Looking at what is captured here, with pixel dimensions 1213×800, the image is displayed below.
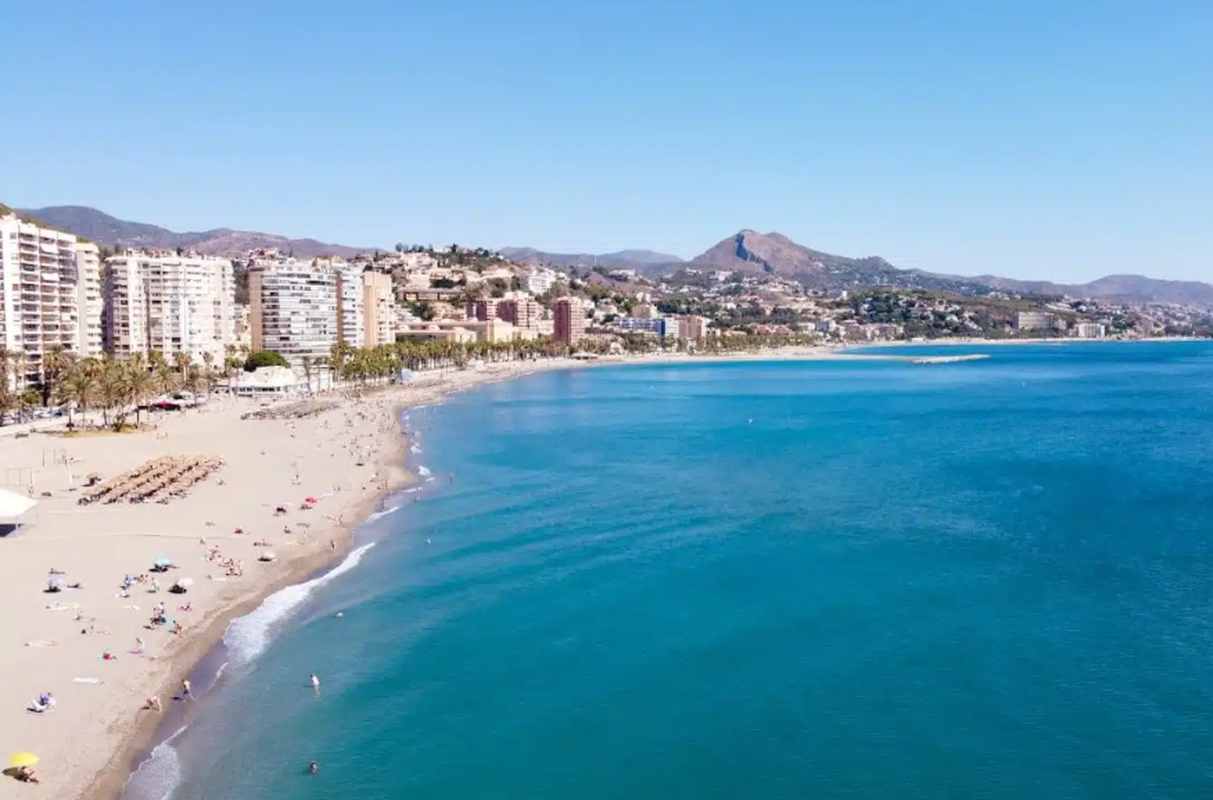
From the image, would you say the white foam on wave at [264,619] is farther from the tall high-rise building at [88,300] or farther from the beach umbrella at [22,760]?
the tall high-rise building at [88,300]

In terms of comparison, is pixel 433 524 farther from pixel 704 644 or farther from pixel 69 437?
pixel 69 437

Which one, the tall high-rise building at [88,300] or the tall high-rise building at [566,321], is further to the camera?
the tall high-rise building at [566,321]

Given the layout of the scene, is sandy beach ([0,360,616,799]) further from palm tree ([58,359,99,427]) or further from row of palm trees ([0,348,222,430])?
palm tree ([58,359,99,427])

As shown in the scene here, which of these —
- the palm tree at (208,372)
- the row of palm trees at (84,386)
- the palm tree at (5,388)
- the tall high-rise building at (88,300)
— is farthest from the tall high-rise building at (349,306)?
the palm tree at (5,388)

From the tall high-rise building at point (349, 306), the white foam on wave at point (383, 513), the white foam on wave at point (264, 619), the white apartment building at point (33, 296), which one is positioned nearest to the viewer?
the white foam on wave at point (264, 619)

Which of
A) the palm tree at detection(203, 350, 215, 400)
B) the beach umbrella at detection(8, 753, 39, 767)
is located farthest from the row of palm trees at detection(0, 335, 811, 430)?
the beach umbrella at detection(8, 753, 39, 767)

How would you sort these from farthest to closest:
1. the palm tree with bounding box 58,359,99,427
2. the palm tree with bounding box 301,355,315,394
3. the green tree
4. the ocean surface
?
1. the green tree
2. the palm tree with bounding box 301,355,315,394
3. the palm tree with bounding box 58,359,99,427
4. the ocean surface

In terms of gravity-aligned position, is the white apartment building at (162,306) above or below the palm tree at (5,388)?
above
